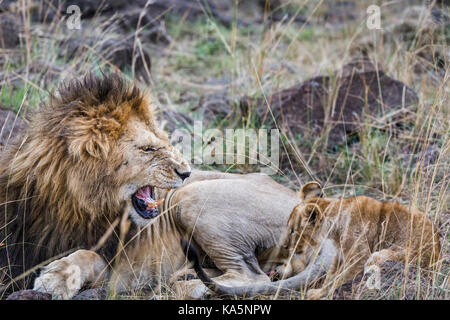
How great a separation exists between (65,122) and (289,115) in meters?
2.78

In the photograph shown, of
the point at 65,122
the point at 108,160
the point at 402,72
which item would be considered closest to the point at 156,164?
the point at 108,160

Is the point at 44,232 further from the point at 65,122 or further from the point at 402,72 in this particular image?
the point at 402,72

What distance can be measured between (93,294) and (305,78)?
4.45 m

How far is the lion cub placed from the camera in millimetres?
3176

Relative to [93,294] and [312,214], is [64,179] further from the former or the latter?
[312,214]

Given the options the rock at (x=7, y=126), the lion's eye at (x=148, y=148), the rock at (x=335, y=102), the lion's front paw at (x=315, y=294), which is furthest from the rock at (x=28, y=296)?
the rock at (x=335, y=102)

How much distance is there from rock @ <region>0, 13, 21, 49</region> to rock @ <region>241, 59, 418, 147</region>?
2.54 m

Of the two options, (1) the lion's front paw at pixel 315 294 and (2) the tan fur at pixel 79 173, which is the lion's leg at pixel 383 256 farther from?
(2) the tan fur at pixel 79 173

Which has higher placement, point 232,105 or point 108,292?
point 232,105

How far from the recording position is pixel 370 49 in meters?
7.93

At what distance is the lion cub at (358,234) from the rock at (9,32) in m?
4.13

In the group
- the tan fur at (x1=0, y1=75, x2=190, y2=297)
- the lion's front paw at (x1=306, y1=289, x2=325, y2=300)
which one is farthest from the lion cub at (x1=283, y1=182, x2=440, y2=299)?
the tan fur at (x1=0, y1=75, x2=190, y2=297)

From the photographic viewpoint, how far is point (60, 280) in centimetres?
311

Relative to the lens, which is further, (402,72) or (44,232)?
(402,72)
